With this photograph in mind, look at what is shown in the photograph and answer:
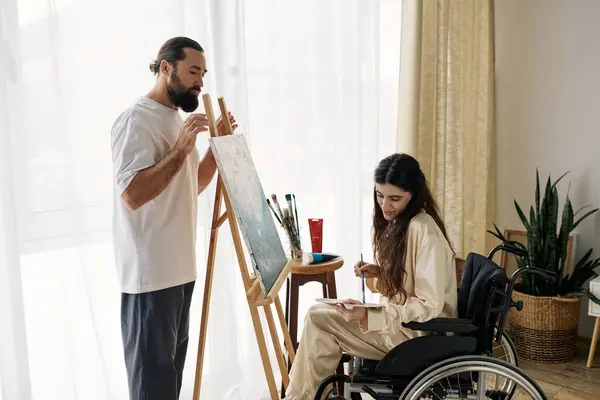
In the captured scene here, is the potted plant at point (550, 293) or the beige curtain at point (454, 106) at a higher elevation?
the beige curtain at point (454, 106)

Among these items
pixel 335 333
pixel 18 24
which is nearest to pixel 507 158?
pixel 335 333

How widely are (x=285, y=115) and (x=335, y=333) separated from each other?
121cm

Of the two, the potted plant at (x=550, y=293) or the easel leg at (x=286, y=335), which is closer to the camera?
the easel leg at (x=286, y=335)

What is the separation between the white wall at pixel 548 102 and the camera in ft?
11.0

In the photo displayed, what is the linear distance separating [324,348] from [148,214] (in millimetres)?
→ 757

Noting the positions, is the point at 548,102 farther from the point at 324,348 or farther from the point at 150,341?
the point at 150,341

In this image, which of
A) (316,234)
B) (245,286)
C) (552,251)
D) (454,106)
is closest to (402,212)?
(316,234)

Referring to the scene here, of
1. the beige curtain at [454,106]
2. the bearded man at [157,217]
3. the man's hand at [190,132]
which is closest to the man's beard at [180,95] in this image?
the bearded man at [157,217]

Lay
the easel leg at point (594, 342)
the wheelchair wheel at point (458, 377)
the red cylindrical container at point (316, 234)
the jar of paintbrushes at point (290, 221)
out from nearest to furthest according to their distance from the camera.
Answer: the wheelchair wheel at point (458, 377)
the jar of paintbrushes at point (290, 221)
the red cylindrical container at point (316, 234)
the easel leg at point (594, 342)

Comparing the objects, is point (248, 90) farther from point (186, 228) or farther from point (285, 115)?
point (186, 228)

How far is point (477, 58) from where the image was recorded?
361 centimetres

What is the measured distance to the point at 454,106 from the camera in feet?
11.3

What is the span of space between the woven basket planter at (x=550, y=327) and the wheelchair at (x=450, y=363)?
126 cm

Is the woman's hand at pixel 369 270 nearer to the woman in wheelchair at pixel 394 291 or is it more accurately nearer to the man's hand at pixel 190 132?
the woman in wheelchair at pixel 394 291
